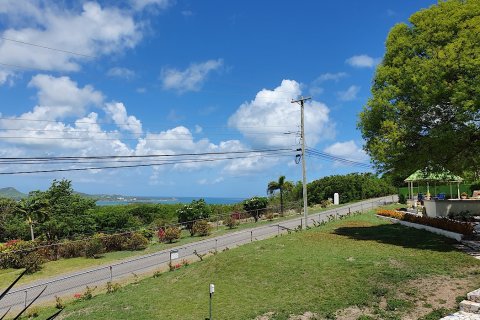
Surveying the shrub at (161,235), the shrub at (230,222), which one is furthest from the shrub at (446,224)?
the shrub at (161,235)

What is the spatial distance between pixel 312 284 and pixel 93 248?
21.6 meters

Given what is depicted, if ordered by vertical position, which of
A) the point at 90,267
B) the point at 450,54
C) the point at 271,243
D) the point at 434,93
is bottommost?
the point at 90,267

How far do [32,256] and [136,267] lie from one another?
858 cm

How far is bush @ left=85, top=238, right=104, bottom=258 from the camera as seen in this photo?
97.0ft

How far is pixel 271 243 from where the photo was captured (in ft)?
67.9

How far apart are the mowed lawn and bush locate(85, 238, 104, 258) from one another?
13996 mm

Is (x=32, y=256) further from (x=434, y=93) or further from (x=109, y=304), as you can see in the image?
(x=434, y=93)

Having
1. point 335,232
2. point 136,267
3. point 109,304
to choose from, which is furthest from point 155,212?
point 109,304

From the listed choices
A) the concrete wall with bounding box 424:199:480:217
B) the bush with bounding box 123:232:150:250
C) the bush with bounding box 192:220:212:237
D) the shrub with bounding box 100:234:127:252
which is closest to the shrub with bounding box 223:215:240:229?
the bush with bounding box 192:220:212:237

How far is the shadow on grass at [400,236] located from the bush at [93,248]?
17.6 m

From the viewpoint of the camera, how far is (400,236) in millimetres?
19812

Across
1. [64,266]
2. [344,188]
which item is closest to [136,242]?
[64,266]

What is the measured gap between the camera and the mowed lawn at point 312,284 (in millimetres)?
10891

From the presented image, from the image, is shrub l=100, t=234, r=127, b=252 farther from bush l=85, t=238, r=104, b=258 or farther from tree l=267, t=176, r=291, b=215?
tree l=267, t=176, r=291, b=215
